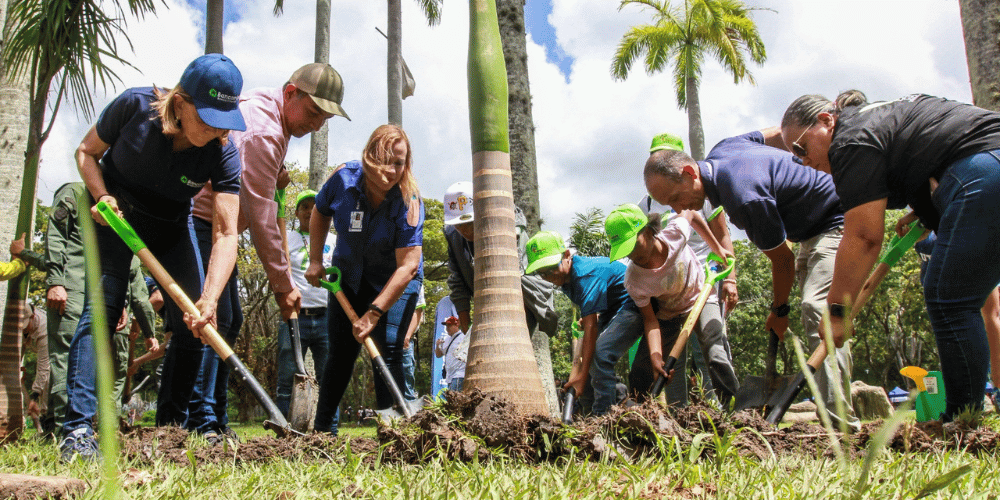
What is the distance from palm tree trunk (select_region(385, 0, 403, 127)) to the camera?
13.0 meters

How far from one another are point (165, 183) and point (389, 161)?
1208mm

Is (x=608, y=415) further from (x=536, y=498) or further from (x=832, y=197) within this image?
(x=832, y=197)

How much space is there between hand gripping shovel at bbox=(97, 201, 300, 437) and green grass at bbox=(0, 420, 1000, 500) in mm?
771

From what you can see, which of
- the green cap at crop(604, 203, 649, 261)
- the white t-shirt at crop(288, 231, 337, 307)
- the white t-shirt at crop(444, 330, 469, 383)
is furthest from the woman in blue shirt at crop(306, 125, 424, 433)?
the white t-shirt at crop(444, 330, 469, 383)

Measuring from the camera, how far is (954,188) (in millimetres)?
2896

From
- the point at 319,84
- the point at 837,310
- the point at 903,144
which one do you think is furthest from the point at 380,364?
the point at 903,144

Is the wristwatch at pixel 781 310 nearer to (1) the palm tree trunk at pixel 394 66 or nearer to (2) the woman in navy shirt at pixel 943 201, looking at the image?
(2) the woman in navy shirt at pixel 943 201

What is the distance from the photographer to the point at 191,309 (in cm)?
339

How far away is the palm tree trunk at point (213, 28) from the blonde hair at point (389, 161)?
5.48 m

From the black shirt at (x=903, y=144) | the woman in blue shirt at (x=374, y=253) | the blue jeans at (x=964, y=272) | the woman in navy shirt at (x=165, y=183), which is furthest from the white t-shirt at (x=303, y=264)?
the blue jeans at (x=964, y=272)

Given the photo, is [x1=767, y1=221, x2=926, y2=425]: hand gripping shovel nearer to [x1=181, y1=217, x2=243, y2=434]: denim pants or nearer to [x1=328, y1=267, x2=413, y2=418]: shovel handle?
[x1=328, y1=267, x2=413, y2=418]: shovel handle

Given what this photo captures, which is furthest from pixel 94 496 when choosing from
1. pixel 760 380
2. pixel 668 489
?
pixel 760 380

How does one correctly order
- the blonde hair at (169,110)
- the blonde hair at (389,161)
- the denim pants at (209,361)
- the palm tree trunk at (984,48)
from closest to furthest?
the blonde hair at (169,110), the denim pants at (209,361), the blonde hair at (389,161), the palm tree trunk at (984,48)

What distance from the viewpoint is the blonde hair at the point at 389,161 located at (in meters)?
4.06
